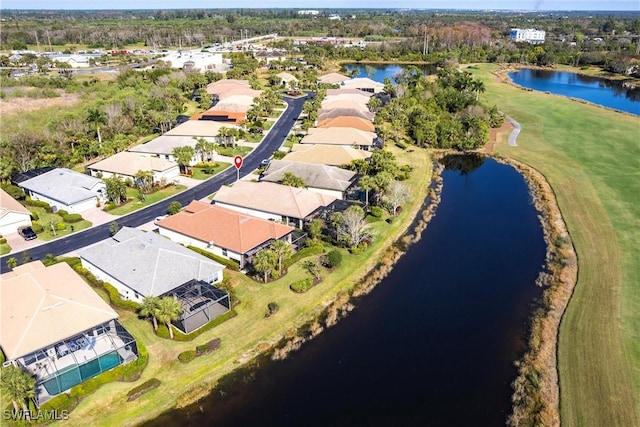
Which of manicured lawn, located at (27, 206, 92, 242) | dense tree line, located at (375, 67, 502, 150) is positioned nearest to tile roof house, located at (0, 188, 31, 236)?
manicured lawn, located at (27, 206, 92, 242)

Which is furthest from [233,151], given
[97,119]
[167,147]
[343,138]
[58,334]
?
[58,334]

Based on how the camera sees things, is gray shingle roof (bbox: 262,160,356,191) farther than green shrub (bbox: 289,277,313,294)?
Yes

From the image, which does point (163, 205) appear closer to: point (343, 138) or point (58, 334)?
point (58, 334)

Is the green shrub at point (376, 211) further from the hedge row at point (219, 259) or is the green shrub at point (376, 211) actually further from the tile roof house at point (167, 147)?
the tile roof house at point (167, 147)

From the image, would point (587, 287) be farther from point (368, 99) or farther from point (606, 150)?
point (368, 99)

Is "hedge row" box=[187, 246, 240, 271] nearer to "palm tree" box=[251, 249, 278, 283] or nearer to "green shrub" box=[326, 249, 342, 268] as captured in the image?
"palm tree" box=[251, 249, 278, 283]

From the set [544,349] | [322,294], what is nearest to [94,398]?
[322,294]

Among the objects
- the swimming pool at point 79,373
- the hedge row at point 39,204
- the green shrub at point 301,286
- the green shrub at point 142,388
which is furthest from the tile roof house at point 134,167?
the green shrub at point 142,388
